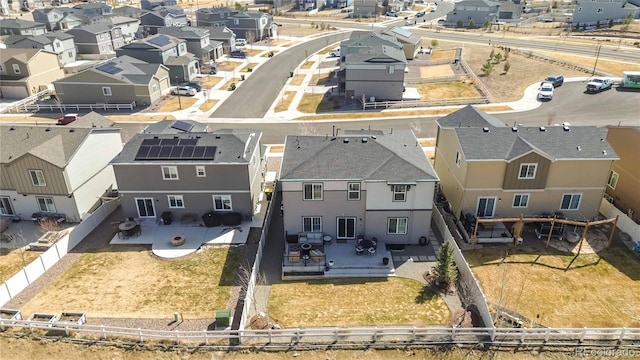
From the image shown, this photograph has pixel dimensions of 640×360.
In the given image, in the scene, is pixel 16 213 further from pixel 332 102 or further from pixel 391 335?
pixel 332 102

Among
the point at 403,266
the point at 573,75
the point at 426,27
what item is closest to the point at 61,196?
the point at 403,266

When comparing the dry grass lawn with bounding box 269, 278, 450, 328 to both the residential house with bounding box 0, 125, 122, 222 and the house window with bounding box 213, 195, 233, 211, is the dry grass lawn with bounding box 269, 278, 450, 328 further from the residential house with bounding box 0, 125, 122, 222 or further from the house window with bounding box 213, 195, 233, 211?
the residential house with bounding box 0, 125, 122, 222

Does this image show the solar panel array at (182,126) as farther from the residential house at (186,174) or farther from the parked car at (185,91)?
the parked car at (185,91)

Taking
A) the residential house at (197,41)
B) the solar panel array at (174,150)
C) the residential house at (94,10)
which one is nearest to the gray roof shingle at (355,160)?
the solar panel array at (174,150)

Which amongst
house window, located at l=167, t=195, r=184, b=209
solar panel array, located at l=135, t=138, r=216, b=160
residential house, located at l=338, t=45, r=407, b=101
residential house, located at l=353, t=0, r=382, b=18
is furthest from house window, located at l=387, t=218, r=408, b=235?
residential house, located at l=353, t=0, r=382, b=18

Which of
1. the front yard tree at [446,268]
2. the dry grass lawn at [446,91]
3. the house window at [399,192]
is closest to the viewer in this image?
the front yard tree at [446,268]

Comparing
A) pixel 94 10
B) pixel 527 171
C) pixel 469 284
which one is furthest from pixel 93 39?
pixel 469 284

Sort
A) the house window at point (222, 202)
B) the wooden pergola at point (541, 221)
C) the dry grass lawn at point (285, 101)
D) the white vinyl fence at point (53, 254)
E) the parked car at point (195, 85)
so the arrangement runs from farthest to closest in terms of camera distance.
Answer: the parked car at point (195, 85), the dry grass lawn at point (285, 101), the house window at point (222, 202), the wooden pergola at point (541, 221), the white vinyl fence at point (53, 254)
